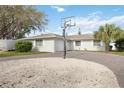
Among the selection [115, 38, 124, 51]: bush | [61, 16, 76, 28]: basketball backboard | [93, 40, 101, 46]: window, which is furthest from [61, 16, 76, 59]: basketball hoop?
[115, 38, 124, 51]: bush

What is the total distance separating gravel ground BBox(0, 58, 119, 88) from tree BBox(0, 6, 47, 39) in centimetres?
464

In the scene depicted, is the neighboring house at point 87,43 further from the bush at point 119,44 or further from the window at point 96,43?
the bush at point 119,44

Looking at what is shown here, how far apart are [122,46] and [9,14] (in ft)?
38.9

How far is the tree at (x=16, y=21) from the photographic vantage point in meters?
14.3

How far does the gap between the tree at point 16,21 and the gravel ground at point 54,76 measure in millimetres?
4645

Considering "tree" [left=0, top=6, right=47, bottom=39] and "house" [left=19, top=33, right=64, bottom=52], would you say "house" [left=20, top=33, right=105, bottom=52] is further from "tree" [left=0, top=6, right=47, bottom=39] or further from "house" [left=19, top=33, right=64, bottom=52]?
"tree" [left=0, top=6, right=47, bottom=39]

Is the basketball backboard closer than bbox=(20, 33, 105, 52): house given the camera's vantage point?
Yes

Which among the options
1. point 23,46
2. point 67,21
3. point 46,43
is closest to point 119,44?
point 46,43

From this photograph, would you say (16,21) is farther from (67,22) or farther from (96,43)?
(96,43)

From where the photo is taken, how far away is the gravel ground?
26.4 ft

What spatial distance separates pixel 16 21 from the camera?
15406 millimetres
